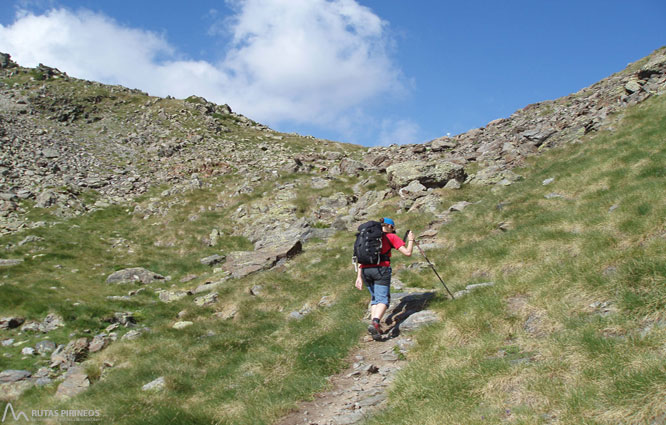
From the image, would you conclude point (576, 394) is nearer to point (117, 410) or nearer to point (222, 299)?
point (117, 410)

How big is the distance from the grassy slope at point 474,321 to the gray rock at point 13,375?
0.33 m

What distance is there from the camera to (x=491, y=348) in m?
6.71

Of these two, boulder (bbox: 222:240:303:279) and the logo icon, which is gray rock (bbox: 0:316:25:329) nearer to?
the logo icon

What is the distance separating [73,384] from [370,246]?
27.3 feet

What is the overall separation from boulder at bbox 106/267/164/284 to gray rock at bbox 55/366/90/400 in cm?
852

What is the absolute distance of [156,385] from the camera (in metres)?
8.77

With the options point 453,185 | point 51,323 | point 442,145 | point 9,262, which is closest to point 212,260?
point 51,323

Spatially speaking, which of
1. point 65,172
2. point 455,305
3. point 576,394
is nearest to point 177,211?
point 65,172

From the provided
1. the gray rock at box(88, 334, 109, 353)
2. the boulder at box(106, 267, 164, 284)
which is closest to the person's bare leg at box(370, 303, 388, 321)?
the gray rock at box(88, 334, 109, 353)

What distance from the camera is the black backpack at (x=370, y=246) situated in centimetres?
946

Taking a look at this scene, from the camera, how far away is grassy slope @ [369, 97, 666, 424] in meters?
4.61

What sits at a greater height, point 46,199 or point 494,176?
point 46,199

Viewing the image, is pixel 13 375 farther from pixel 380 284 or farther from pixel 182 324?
pixel 380 284

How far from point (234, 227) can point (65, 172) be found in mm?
17976
